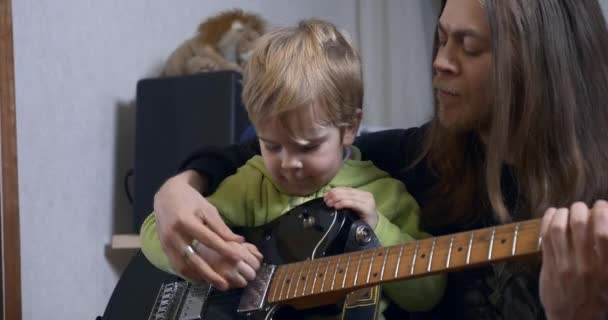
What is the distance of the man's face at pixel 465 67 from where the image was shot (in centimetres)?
102

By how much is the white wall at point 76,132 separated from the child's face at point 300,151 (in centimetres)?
77

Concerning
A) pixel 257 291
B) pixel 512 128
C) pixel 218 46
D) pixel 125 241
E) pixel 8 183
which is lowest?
pixel 125 241

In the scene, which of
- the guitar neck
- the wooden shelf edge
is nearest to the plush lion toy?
the wooden shelf edge

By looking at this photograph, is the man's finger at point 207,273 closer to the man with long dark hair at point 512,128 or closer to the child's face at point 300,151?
the man with long dark hair at point 512,128

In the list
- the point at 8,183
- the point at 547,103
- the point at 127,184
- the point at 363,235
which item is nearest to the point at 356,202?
the point at 363,235

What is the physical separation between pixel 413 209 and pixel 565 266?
359mm

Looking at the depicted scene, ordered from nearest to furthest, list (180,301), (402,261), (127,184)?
(402,261)
(180,301)
(127,184)

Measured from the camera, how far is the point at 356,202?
966mm

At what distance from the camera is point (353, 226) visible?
37.9 inches

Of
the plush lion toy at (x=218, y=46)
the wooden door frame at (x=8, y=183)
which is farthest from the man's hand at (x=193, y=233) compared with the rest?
the plush lion toy at (x=218, y=46)

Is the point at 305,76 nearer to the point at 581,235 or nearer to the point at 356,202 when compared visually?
the point at 356,202

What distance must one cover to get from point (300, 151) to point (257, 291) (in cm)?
18

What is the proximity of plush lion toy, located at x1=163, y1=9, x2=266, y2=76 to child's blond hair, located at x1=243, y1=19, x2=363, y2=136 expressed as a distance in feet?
2.26

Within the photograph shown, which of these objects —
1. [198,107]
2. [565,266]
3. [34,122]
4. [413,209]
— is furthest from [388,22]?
[565,266]
